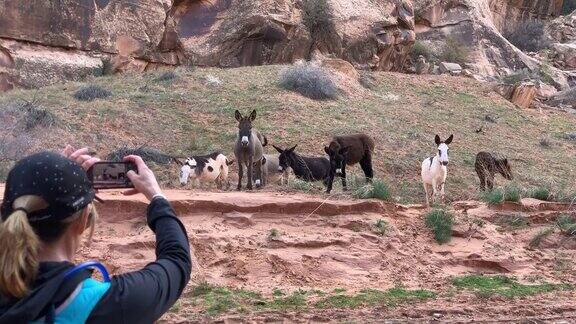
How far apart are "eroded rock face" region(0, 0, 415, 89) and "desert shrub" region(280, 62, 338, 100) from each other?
5.54 metres

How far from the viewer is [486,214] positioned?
1430cm

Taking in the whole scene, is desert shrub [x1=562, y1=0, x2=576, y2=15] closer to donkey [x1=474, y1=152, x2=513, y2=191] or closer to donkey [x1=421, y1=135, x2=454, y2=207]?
donkey [x1=474, y1=152, x2=513, y2=191]

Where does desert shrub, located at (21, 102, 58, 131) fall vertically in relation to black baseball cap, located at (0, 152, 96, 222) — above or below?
above

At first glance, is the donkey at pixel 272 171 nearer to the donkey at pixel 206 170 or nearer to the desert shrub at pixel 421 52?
the donkey at pixel 206 170

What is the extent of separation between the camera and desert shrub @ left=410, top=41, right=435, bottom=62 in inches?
1639

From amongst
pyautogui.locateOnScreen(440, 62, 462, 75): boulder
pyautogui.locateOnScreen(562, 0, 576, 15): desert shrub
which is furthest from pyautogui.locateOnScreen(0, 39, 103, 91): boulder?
pyautogui.locateOnScreen(562, 0, 576, 15): desert shrub

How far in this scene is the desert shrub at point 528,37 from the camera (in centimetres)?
5303

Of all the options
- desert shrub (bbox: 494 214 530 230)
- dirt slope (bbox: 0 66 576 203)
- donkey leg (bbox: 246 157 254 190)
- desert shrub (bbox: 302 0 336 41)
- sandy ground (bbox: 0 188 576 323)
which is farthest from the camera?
desert shrub (bbox: 302 0 336 41)

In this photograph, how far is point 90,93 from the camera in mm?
24578

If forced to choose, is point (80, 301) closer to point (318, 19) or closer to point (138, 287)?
point (138, 287)

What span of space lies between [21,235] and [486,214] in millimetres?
12431

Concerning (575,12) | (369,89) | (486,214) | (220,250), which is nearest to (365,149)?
(486,214)

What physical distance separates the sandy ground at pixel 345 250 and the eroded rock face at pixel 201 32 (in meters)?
17.4

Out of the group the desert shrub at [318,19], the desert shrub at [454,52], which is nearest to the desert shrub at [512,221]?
the desert shrub at [318,19]
